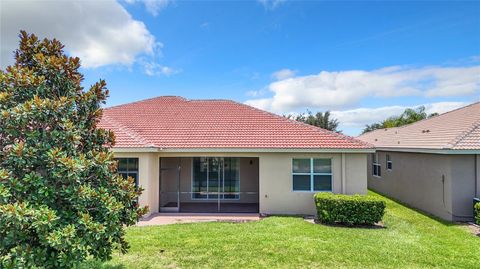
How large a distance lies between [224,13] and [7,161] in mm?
13137

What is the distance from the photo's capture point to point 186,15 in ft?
49.3

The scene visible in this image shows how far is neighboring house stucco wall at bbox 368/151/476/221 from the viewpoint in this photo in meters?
13.0

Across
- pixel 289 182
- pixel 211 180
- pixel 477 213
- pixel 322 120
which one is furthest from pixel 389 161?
pixel 322 120

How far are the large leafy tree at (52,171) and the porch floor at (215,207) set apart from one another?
31.0 feet

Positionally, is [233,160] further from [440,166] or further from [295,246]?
[440,166]

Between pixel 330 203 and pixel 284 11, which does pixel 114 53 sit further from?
pixel 330 203

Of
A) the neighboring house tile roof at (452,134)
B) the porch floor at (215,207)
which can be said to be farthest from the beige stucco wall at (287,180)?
the neighboring house tile roof at (452,134)

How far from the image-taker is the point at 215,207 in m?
16.1

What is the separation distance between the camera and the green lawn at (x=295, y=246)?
7.72 metres

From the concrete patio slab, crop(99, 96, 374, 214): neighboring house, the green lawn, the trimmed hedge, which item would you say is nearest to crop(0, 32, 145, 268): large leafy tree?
the green lawn

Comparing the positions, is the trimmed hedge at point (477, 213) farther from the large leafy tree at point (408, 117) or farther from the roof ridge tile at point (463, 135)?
the large leafy tree at point (408, 117)

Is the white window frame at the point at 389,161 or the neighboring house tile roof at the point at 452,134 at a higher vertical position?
the neighboring house tile roof at the point at 452,134

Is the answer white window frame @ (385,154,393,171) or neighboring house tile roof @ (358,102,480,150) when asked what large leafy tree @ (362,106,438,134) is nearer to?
white window frame @ (385,154,393,171)

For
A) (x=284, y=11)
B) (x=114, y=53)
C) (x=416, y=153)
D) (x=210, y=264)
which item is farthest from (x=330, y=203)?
(x=114, y=53)
